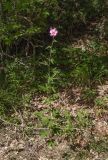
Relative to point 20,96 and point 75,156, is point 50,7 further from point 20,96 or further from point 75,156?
point 75,156

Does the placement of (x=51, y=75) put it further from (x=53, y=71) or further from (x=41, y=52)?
(x=41, y=52)

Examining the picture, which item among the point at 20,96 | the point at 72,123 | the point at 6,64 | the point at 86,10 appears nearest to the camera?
the point at 72,123

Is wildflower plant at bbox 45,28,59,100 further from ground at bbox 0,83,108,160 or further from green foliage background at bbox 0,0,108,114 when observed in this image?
ground at bbox 0,83,108,160

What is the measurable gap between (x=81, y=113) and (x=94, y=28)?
239cm

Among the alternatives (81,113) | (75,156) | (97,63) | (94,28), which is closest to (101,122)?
(81,113)

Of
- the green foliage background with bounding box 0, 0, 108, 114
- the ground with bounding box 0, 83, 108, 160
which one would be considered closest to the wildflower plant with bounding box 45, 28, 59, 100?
the green foliage background with bounding box 0, 0, 108, 114

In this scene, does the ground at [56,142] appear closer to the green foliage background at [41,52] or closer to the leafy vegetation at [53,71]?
the leafy vegetation at [53,71]

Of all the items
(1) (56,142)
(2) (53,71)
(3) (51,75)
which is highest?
(2) (53,71)

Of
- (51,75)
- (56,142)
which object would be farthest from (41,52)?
(56,142)

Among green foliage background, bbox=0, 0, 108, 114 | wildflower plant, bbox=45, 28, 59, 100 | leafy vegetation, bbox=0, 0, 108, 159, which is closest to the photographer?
leafy vegetation, bbox=0, 0, 108, 159

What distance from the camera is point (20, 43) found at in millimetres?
7098

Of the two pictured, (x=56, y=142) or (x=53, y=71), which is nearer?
(x=56, y=142)

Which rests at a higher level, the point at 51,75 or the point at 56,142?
the point at 51,75

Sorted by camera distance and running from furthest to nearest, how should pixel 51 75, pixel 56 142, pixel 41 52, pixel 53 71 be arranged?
1. pixel 41 52
2. pixel 51 75
3. pixel 53 71
4. pixel 56 142
